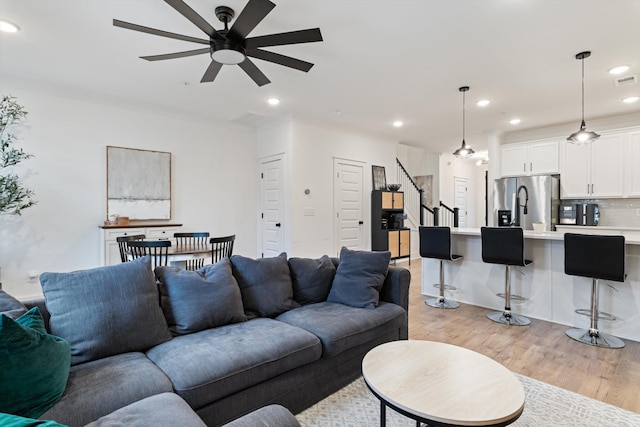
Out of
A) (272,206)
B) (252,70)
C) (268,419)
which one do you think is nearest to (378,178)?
(272,206)

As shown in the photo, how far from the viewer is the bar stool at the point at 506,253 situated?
349cm

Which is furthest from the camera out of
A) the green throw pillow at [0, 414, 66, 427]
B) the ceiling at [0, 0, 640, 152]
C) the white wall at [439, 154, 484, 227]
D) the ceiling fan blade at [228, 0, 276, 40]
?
the white wall at [439, 154, 484, 227]

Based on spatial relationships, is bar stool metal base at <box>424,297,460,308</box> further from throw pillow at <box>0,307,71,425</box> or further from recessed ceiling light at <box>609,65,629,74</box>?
throw pillow at <box>0,307,71,425</box>

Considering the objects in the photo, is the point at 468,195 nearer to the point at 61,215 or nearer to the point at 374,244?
the point at 374,244

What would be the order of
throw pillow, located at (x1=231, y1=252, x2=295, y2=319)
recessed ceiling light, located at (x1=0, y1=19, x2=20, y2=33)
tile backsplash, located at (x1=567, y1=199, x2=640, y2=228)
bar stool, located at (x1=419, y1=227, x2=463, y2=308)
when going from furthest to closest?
1. tile backsplash, located at (x1=567, y1=199, x2=640, y2=228)
2. bar stool, located at (x1=419, y1=227, x2=463, y2=308)
3. recessed ceiling light, located at (x1=0, y1=19, x2=20, y2=33)
4. throw pillow, located at (x1=231, y1=252, x2=295, y2=319)

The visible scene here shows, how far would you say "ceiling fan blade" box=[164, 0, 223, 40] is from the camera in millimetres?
2065

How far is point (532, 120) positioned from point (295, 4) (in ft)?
16.8

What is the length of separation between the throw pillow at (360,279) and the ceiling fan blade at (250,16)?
6.47ft

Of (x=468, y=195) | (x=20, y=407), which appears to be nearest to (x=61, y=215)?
(x=20, y=407)

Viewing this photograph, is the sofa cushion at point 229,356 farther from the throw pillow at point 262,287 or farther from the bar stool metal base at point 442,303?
the bar stool metal base at point 442,303

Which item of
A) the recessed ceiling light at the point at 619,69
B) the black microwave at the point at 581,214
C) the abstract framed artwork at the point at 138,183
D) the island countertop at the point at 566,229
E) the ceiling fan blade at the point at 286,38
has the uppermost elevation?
the recessed ceiling light at the point at 619,69

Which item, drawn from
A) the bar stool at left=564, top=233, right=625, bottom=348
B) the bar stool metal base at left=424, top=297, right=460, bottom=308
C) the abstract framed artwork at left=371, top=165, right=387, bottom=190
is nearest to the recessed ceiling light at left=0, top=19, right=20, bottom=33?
the bar stool metal base at left=424, top=297, right=460, bottom=308

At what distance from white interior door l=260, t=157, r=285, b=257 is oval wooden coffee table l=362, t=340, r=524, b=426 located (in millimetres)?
4176

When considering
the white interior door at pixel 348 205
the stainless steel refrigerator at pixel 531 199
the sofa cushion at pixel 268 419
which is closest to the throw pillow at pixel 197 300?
the sofa cushion at pixel 268 419
